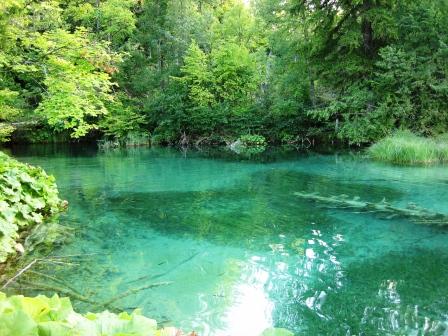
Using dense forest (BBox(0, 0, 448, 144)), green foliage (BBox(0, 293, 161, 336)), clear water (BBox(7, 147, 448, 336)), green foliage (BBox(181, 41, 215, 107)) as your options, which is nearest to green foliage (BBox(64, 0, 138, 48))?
dense forest (BBox(0, 0, 448, 144))

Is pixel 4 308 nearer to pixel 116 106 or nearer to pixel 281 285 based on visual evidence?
pixel 281 285

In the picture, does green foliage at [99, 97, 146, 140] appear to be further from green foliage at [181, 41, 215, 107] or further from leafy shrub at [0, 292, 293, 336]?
leafy shrub at [0, 292, 293, 336]

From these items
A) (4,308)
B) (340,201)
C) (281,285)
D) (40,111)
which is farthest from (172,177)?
(4,308)

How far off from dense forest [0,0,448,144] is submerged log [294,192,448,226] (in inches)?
222

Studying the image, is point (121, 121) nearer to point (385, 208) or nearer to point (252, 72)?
point (252, 72)

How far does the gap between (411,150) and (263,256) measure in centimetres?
1148

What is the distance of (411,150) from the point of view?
51.6 feet

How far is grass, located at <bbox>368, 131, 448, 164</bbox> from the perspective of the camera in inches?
611

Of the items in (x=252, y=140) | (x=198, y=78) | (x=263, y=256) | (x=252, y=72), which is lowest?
(x=263, y=256)

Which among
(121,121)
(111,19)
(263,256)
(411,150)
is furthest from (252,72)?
(263,256)

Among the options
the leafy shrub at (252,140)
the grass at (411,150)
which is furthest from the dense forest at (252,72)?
the grass at (411,150)

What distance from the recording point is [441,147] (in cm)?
1572

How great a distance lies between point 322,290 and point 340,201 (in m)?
4.85

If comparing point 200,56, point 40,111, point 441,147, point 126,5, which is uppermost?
point 126,5
